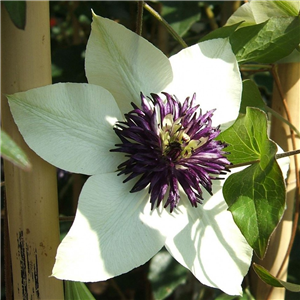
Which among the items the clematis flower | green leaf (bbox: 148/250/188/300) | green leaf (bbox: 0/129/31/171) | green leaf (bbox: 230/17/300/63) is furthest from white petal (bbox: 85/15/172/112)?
green leaf (bbox: 148/250/188/300)

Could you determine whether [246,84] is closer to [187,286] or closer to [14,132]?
[14,132]

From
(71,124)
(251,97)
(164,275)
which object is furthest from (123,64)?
(164,275)

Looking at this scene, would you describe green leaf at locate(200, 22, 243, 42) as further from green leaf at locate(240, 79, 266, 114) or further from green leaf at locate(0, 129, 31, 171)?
Answer: green leaf at locate(0, 129, 31, 171)

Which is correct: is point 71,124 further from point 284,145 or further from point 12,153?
point 284,145

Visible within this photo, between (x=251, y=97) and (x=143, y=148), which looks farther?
(x=251, y=97)

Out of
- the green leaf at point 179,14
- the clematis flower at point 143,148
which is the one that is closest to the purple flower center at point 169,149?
the clematis flower at point 143,148

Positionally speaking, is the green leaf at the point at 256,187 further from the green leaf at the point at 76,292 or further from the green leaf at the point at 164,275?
the green leaf at the point at 164,275
